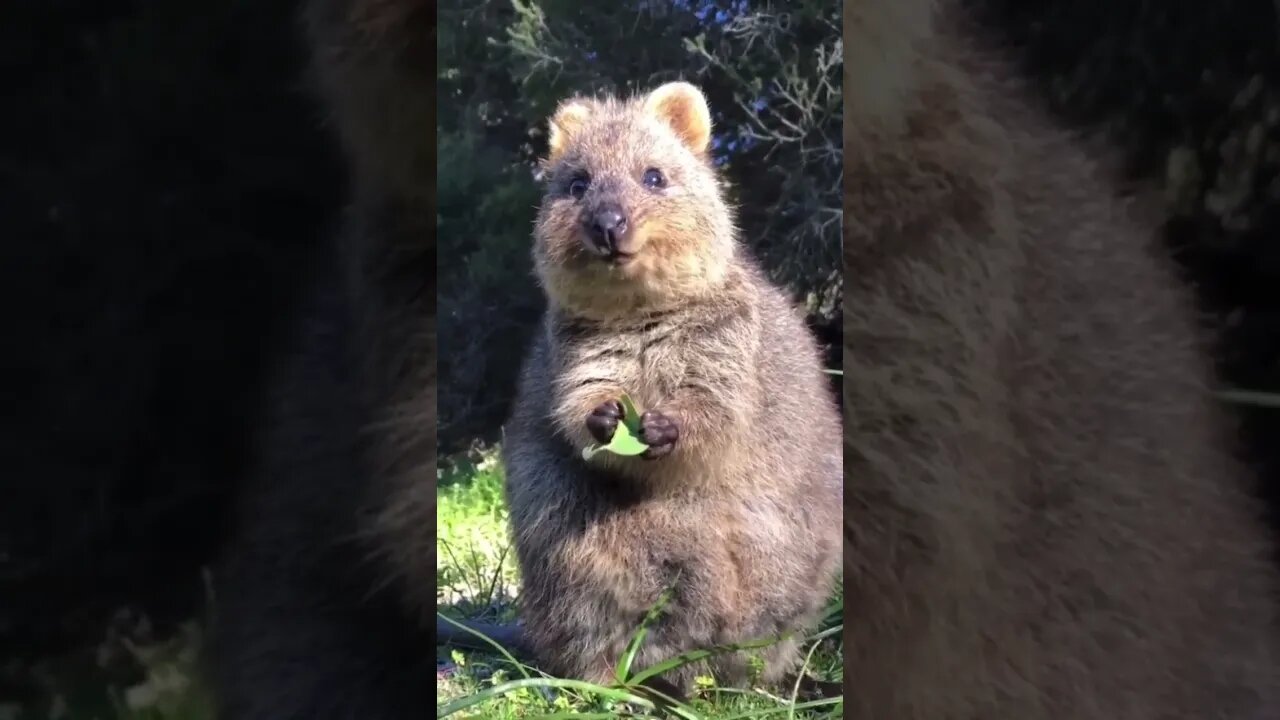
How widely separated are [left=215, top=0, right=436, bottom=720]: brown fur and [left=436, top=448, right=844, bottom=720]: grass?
0.05 m

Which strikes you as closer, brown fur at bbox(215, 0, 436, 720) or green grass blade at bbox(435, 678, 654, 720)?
green grass blade at bbox(435, 678, 654, 720)

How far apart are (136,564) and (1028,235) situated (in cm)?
142

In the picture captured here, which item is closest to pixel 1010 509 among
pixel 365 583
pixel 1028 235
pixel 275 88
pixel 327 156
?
pixel 1028 235

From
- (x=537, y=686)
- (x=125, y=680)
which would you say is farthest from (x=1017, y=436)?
(x=125, y=680)

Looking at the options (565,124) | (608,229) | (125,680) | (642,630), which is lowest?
(125,680)

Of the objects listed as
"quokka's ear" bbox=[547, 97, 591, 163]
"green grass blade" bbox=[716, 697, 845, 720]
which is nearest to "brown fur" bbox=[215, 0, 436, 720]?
"quokka's ear" bbox=[547, 97, 591, 163]

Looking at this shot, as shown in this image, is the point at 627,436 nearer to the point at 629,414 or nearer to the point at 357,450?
the point at 629,414

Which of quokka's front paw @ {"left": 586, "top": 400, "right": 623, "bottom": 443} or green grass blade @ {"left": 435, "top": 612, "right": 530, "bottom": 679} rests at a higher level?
quokka's front paw @ {"left": 586, "top": 400, "right": 623, "bottom": 443}

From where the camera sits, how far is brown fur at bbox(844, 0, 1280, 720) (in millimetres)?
1423

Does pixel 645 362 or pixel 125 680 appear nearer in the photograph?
pixel 645 362

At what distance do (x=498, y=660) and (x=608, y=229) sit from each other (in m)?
0.65

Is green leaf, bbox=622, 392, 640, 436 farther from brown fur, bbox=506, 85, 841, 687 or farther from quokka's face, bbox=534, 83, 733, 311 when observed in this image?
quokka's face, bbox=534, 83, 733, 311

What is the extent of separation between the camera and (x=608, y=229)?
1.44 metres

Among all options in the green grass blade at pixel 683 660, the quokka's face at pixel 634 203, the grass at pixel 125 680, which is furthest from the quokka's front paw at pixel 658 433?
the grass at pixel 125 680
